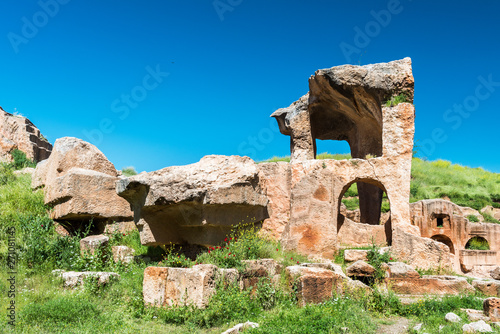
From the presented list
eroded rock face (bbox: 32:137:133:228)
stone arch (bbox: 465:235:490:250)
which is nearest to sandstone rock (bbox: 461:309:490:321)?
eroded rock face (bbox: 32:137:133:228)

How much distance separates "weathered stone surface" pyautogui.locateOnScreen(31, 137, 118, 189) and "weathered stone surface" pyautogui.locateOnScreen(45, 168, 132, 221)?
1.33 ft

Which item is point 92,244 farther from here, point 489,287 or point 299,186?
point 489,287

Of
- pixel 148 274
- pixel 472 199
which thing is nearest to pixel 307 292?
pixel 148 274

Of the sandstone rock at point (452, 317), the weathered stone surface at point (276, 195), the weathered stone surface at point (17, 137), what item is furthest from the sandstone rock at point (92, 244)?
the weathered stone surface at point (17, 137)

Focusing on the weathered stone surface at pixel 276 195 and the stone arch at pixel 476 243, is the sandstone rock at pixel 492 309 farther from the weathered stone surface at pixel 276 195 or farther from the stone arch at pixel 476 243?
the stone arch at pixel 476 243

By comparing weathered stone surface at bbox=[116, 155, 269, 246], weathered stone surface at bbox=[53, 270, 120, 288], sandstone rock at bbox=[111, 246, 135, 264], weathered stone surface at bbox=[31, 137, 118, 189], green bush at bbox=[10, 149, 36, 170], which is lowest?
weathered stone surface at bbox=[53, 270, 120, 288]

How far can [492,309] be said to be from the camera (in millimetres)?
5746

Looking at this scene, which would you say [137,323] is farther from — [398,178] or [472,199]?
[472,199]

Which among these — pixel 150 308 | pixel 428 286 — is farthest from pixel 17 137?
pixel 428 286

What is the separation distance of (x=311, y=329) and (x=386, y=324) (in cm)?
151

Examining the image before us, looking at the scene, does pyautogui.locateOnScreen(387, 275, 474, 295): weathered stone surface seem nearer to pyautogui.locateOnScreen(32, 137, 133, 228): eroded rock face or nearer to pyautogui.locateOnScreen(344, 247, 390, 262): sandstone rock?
pyautogui.locateOnScreen(344, 247, 390, 262): sandstone rock

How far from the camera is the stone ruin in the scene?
7.47 metres

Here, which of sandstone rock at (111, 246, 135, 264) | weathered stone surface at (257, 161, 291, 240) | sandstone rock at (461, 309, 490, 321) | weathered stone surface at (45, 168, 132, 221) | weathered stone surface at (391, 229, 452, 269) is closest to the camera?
sandstone rock at (461, 309, 490, 321)

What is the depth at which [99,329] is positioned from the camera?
4.99 metres
